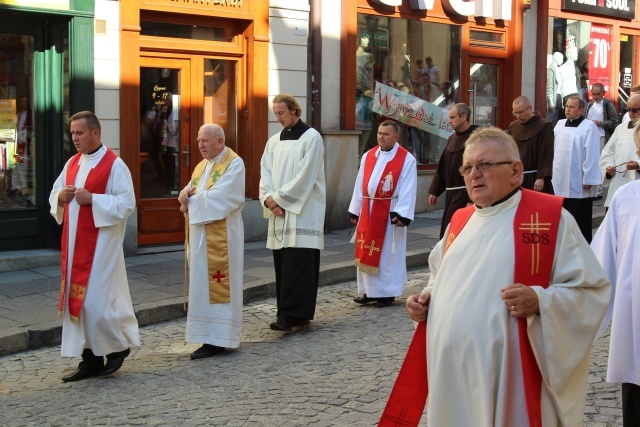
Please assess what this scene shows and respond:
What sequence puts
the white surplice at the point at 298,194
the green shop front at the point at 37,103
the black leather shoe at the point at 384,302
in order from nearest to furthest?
the white surplice at the point at 298,194 → the black leather shoe at the point at 384,302 → the green shop front at the point at 37,103

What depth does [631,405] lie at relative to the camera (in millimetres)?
4660

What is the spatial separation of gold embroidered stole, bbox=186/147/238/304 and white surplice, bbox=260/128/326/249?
813 mm

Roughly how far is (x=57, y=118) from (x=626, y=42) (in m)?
12.8

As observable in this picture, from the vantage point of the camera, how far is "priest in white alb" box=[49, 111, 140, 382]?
22.3ft

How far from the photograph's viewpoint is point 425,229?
1400 cm

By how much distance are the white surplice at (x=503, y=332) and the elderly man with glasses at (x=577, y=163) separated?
8.07 m

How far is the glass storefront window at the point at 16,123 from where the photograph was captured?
36.3 ft

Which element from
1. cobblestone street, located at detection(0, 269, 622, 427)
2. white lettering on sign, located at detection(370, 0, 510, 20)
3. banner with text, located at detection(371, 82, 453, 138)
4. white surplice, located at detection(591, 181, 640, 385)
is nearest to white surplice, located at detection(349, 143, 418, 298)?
cobblestone street, located at detection(0, 269, 622, 427)

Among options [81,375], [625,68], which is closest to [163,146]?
[81,375]

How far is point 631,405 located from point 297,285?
13.0ft

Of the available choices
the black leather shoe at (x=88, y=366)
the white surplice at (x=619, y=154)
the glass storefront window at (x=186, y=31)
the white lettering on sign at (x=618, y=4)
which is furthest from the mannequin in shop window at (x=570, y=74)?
the black leather shoe at (x=88, y=366)

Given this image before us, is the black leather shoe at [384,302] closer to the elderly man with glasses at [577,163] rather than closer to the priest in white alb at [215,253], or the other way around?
the priest in white alb at [215,253]

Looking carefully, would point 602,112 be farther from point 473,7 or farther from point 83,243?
point 83,243

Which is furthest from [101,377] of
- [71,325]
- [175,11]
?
[175,11]
